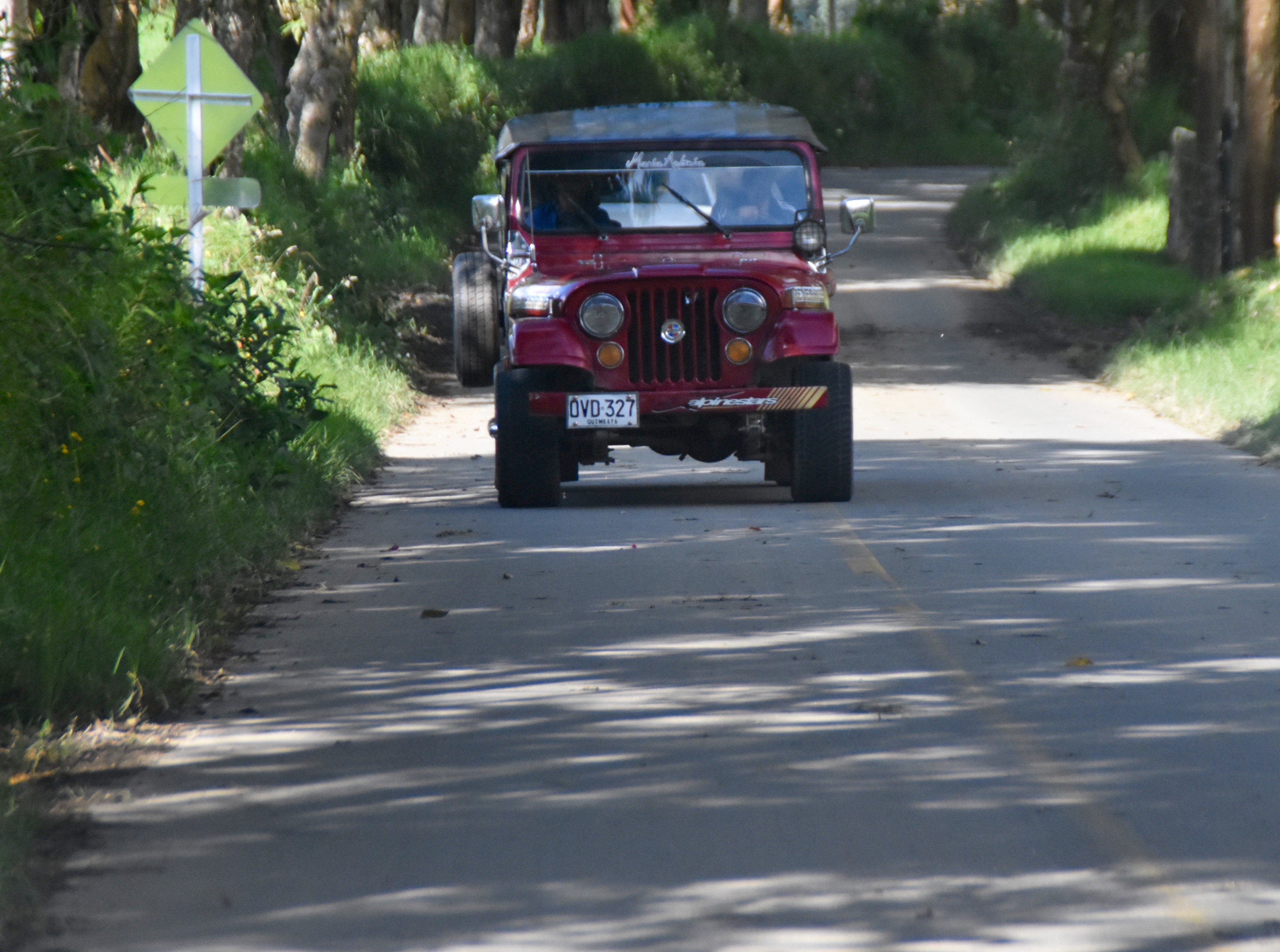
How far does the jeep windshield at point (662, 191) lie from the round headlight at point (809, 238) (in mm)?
114

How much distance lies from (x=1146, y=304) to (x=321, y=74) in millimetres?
11039

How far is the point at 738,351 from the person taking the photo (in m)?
11.4

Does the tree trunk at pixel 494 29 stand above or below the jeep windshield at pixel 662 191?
above

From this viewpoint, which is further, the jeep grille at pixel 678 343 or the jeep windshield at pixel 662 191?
the jeep windshield at pixel 662 191

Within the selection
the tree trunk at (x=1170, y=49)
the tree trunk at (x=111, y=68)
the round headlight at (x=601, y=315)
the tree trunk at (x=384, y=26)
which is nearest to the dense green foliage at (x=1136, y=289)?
the tree trunk at (x=1170, y=49)

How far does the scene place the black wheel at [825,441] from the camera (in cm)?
1142

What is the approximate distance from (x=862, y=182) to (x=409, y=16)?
12574 millimetres

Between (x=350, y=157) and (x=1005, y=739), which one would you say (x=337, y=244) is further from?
(x=1005, y=739)

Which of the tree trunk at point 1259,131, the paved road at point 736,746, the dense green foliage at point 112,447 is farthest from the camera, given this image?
the tree trunk at point 1259,131

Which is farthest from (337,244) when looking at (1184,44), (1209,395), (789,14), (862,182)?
(789,14)

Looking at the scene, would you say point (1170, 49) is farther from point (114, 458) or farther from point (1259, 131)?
point (114, 458)

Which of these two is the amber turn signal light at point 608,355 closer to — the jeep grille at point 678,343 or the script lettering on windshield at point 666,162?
the jeep grille at point 678,343

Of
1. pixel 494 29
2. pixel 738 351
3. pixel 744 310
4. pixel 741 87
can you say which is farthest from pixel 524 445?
pixel 741 87

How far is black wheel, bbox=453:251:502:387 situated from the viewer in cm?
1321
